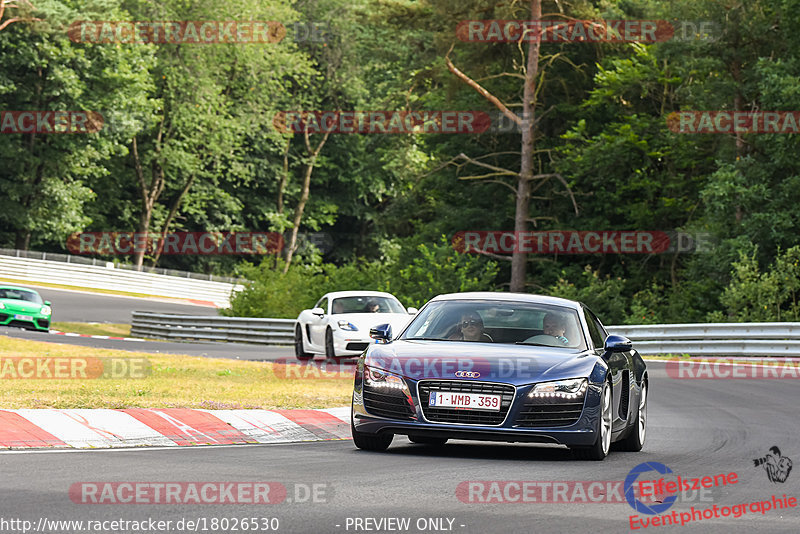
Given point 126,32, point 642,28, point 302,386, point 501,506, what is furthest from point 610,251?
point 501,506

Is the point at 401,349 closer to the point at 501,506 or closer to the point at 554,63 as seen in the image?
the point at 501,506

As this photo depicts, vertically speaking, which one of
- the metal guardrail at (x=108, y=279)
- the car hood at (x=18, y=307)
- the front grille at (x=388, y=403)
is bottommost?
the metal guardrail at (x=108, y=279)

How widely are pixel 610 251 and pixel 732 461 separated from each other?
1340 inches

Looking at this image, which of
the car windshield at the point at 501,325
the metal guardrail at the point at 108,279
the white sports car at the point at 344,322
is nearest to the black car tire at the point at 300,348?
the white sports car at the point at 344,322

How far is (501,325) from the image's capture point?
12109 mm

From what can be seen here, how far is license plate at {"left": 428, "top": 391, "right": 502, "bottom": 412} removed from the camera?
1045 cm

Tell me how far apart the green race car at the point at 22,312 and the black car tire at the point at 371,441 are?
27.5 m
